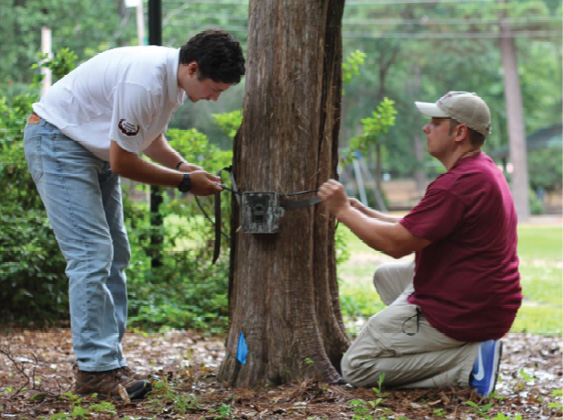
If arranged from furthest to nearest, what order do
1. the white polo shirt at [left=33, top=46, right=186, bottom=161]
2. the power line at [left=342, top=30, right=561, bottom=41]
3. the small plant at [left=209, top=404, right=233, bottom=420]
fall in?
the power line at [left=342, top=30, right=561, bottom=41], the white polo shirt at [left=33, top=46, right=186, bottom=161], the small plant at [left=209, top=404, right=233, bottom=420]

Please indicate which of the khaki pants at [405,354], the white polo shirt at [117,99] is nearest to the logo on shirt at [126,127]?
the white polo shirt at [117,99]

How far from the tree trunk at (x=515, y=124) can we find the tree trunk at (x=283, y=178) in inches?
495

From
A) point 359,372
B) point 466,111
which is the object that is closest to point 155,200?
point 359,372

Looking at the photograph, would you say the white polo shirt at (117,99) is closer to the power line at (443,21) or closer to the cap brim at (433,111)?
the cap brim at (433,111)

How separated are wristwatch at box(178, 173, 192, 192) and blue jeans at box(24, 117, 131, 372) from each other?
15.3 inches

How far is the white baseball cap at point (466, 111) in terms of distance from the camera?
11.6ft

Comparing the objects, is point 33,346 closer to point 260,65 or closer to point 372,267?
point 260,65

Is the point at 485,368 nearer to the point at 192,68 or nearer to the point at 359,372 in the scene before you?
the point at 359,372

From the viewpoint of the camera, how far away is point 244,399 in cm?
357

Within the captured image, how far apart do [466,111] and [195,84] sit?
4.15 feet

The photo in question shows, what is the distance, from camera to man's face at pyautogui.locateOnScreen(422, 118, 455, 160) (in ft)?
11.8

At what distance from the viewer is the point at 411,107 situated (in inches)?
508

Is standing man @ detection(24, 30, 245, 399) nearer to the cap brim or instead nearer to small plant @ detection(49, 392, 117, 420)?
small plant @ detection(49, 392, 117, 420)

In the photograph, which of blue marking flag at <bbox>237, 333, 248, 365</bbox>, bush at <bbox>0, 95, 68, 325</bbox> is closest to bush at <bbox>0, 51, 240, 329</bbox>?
bush at <bbox>0, 95, 68, 325</bbox>
